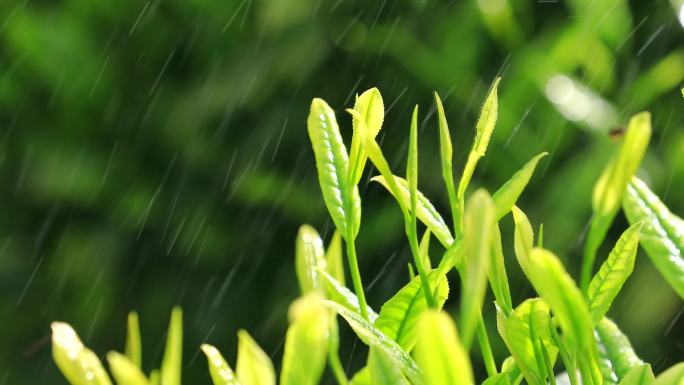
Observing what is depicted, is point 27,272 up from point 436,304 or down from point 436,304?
down

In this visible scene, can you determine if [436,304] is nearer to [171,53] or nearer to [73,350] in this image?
[73,350]

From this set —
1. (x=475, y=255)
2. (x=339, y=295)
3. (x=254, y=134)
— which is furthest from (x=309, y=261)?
(x=254, y=134)

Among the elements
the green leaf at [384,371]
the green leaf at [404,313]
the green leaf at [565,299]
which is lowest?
the green leaf at [384,371]

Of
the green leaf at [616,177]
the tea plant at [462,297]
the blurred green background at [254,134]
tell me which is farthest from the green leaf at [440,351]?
the blurred green background at [254,134]

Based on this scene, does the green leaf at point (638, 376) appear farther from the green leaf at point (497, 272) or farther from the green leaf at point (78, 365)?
the green leaf at point (78, 365)

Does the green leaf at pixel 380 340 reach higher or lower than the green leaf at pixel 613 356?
lower

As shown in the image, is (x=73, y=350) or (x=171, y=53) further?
(x=171, y=53)

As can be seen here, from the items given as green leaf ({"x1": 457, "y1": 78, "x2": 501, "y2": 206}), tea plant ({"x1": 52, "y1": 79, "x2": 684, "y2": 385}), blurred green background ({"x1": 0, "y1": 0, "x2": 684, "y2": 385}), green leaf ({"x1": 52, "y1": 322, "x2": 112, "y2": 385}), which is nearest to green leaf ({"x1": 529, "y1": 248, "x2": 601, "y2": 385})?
tea plant ({"x1": 52, "y1": 79, "x2": 684, "y2": 385})

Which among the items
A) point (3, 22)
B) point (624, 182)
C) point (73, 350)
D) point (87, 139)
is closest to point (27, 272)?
point (87, 139)
